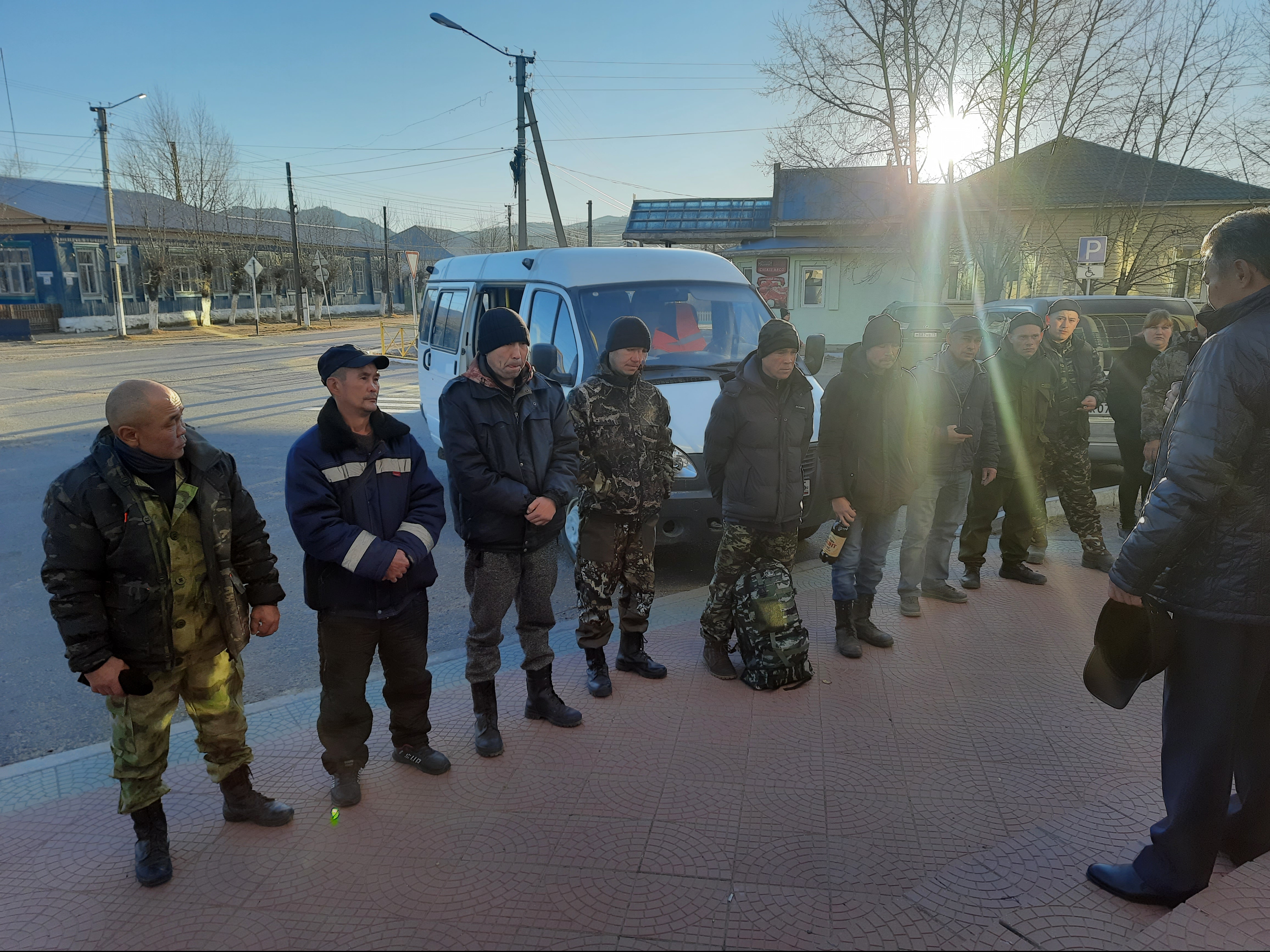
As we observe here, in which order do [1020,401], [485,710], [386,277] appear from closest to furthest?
[485,710], [1020,401], [386,277]

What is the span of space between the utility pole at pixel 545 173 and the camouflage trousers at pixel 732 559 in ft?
61.4

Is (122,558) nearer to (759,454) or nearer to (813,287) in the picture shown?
(759,454)

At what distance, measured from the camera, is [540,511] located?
3.81 m

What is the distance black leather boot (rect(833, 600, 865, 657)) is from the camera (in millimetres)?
4879

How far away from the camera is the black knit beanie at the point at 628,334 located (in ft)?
14.1

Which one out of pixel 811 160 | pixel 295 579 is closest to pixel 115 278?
pixel 811 160

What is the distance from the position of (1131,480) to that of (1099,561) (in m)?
1.27

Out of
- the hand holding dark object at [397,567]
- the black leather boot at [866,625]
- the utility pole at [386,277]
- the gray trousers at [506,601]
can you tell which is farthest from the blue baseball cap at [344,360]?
the utility pole at [386,277]

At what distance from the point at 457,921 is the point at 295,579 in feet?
14.0

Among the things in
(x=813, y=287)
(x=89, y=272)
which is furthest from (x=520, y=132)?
(x=89, y=272)

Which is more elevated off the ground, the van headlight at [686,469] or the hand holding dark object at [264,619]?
the van headlight at [686,469]

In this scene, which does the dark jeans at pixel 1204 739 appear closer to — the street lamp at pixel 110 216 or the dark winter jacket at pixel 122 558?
the dark winter jacket at pixel 122 558

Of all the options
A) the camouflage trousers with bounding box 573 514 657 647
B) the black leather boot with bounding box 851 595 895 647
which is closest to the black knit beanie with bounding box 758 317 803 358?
the camouflage trousers with bounding box 573 514 657 647

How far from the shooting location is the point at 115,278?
3522 centimetres
